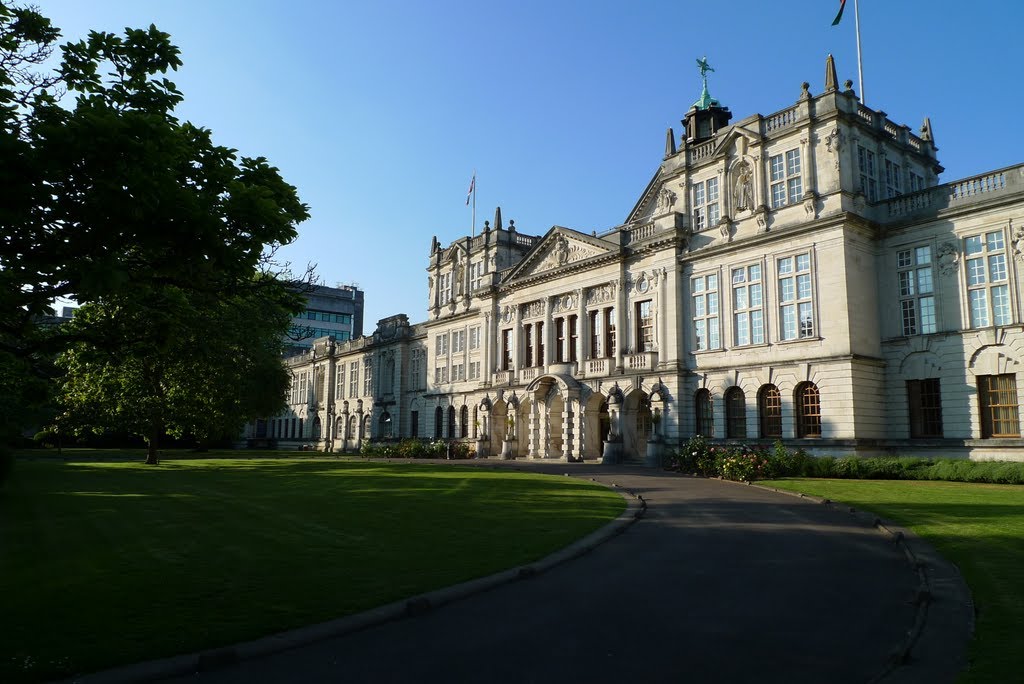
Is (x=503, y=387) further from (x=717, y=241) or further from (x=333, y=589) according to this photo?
(x=333, y=589)

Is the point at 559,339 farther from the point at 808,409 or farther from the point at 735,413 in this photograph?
the point at 808,409

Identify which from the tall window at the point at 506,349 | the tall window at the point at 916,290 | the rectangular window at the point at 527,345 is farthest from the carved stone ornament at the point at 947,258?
the tall window at the point at 506,349

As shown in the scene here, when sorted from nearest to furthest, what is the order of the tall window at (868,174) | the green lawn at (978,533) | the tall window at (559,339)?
the green lawn at (978,533) → the tall window at (868,174) → the tall window at (559,339)

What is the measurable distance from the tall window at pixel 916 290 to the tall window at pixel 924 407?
2.35 m

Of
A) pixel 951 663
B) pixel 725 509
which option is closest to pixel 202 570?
pixel 951 663

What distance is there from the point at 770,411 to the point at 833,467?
685 cm

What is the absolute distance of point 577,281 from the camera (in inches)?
1781

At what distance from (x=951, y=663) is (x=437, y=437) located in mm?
56213

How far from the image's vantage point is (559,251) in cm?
4684

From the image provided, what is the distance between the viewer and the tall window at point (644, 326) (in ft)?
132

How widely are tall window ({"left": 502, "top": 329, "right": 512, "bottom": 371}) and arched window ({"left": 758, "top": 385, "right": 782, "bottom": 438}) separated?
21.0m

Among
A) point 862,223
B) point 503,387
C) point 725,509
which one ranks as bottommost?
point 725,509

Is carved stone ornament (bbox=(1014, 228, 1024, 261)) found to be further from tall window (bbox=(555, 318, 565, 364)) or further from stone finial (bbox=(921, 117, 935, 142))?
tall window (bbox=(555, 318, 565, 364))

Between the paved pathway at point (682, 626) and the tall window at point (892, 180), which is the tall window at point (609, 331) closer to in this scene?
the tall window at point (892, 180)
